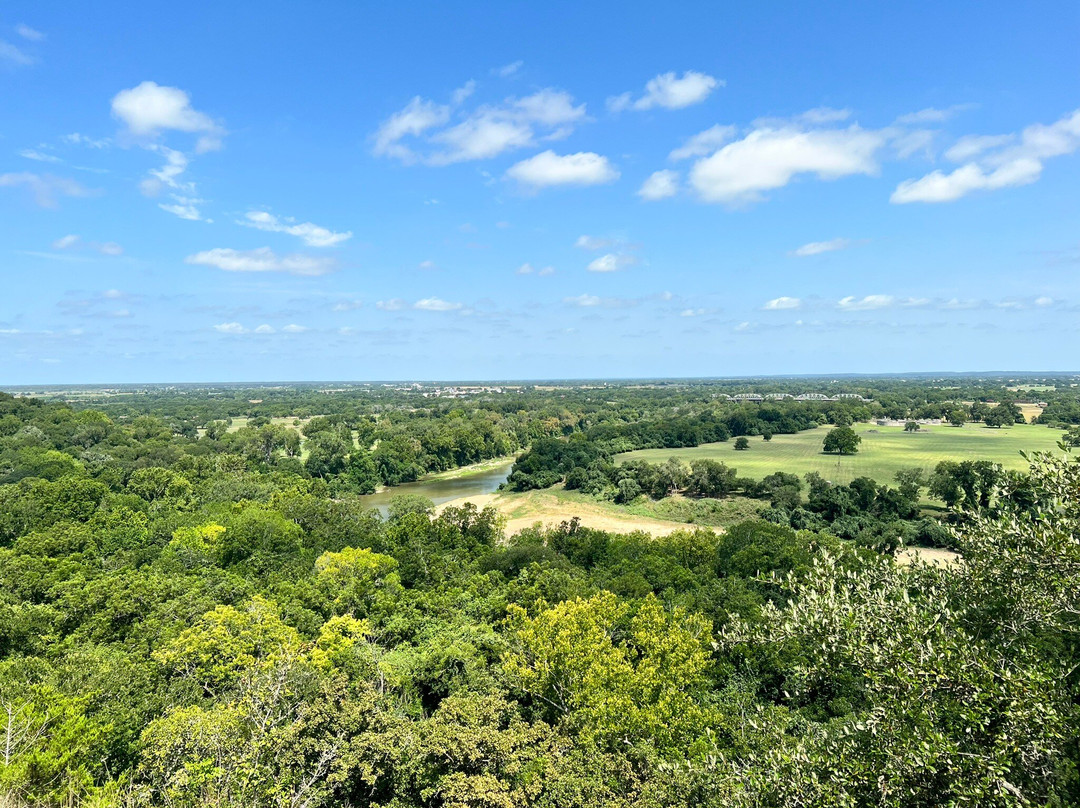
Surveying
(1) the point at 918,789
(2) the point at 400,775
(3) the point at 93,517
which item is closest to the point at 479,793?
(2) the point at 400,775

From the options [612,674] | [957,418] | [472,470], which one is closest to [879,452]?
[957,418]

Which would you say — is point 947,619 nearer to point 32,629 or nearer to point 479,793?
point 479,793

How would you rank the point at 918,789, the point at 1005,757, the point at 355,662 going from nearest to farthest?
the point at 1005,757 < the point at 918,789 < the point at 355,662

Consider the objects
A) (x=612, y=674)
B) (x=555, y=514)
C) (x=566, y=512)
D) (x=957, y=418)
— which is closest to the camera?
(x=612, y=674)

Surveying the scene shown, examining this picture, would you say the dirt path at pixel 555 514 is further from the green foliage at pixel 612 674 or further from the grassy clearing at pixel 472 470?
the green foliage at pixel 612 674

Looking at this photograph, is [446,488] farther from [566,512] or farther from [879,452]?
[879,452]

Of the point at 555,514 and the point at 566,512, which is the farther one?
the point at 566,512

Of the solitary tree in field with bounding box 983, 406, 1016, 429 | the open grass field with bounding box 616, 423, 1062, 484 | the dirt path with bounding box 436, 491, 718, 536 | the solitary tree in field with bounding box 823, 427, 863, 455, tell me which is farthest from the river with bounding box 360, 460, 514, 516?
the solitary tree in field with bounding box 983, 406, 1016, 429
